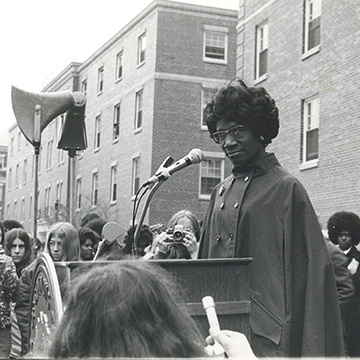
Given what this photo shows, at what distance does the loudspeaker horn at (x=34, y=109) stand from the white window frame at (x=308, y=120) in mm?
10453

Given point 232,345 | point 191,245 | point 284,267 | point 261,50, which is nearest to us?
point 232,345

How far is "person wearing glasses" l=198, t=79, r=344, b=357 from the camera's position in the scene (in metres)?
2.97

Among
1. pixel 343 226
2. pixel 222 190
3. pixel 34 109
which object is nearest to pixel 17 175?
pixel 343 226

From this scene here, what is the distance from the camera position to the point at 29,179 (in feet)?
163

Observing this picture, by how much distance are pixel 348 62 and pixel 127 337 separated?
1378cm

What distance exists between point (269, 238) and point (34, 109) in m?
3.33

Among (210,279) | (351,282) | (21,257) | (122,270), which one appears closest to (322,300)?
(210,279)

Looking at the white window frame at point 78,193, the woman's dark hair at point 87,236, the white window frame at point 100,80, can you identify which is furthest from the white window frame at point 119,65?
the woman's dark hair at point 87,236

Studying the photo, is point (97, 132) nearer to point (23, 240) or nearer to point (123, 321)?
point (23, 240)

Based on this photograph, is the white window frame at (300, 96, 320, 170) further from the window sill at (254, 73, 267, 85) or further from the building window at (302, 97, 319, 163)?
the window sill at (254, 73, 267, 85)

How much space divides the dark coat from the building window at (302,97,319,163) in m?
12.7

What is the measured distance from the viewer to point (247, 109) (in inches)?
135

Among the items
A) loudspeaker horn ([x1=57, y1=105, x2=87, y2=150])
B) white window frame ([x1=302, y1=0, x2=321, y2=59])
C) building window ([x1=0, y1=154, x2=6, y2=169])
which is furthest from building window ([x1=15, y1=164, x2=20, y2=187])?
loudspeaker horn ([x1=57, y1=105, x2=87, y2=150])

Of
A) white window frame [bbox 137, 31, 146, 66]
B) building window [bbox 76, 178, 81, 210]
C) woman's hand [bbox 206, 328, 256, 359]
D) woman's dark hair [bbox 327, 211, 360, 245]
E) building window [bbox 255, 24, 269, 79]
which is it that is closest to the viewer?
woman's hand [bbox 206, 328, 256, 359]
